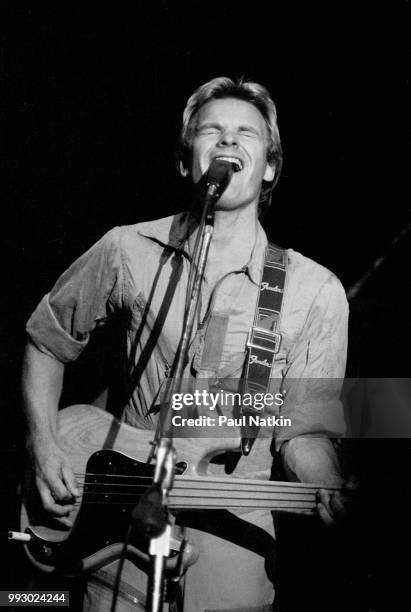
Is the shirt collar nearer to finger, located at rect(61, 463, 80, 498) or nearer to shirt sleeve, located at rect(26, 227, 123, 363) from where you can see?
shirt sleeve, located at rect(26, 227, 123, 363)

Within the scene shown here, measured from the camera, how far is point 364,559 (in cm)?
191

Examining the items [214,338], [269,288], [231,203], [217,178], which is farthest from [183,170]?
A: [217,178]

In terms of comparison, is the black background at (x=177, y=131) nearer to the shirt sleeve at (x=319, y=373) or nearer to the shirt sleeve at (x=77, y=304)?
the shirt sleeve at (x=319, y=373)

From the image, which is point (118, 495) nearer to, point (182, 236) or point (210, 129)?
point (182, 236)

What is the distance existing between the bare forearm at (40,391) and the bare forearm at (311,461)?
770 mm

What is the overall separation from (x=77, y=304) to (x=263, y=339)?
0.67 metres

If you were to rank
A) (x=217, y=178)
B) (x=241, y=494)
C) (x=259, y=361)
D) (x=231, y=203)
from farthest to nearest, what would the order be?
(x=231, y=203) → (x=259, y=361) → (x=241, y=494) → (x=217, y=178)

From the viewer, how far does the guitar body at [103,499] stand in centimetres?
172

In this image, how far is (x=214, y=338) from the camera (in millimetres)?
2008

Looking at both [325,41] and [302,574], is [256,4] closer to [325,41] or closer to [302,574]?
[325,41]

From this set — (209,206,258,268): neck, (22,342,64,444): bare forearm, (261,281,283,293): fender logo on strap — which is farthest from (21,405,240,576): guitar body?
(209,206,258,268): neck

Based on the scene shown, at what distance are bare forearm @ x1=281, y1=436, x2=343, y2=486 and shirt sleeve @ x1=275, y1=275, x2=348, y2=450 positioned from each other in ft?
0.10

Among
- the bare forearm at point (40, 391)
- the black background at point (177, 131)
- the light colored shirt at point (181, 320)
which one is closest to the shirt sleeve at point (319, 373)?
the light colored shirt at point (181, 320)

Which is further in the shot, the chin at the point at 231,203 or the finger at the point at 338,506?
the chin at the point at 231,203
